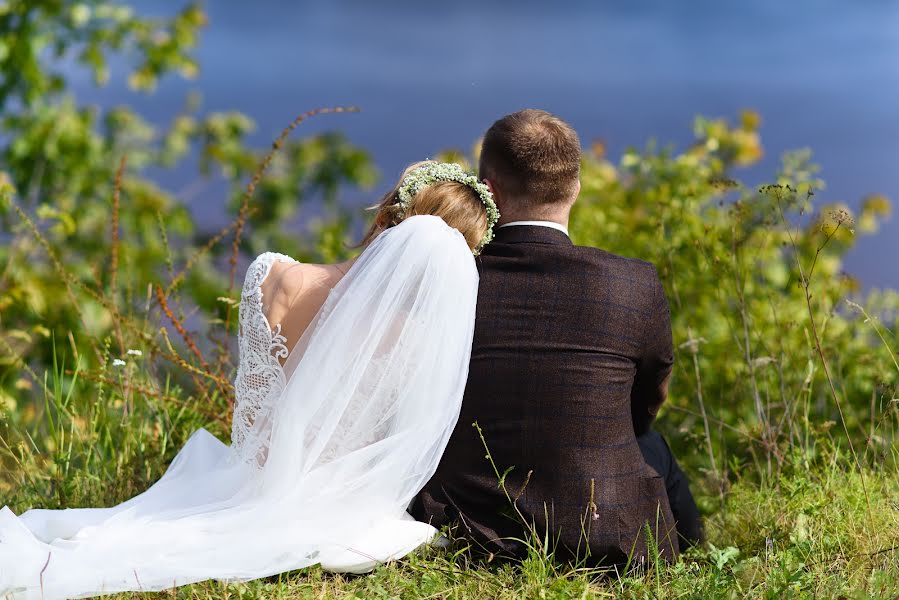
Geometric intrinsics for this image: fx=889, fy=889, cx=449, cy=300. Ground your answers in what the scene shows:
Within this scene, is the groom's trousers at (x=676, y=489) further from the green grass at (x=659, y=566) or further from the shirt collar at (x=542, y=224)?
the shirt collar at (x=542, y=224)

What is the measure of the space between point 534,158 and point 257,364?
1.14 m

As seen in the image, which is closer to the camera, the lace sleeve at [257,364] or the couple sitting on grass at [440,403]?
the couple sitting on grass at [440,403]

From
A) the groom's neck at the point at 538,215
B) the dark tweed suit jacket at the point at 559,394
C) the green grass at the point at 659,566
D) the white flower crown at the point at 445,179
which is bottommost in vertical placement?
the green grass at the point at 659,566

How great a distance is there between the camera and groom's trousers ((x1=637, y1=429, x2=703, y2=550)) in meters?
3.19

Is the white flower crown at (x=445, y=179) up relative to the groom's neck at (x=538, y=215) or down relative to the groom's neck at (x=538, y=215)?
up

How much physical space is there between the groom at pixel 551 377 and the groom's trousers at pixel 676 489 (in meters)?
0.25

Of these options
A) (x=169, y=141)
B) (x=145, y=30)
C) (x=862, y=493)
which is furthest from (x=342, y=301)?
(x=169, y=141)

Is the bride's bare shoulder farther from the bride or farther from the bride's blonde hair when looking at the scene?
the bride's blonde hair

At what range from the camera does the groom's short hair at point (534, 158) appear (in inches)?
112

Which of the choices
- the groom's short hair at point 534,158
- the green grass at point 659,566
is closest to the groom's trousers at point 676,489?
the green grass at point 659,566

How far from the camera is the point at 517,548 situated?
283 cm

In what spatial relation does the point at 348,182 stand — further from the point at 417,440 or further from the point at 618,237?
the point at 417,440

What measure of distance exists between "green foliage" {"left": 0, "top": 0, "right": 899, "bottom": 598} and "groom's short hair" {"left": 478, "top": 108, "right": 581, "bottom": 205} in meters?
0.88

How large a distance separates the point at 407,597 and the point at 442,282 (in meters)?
0.96
